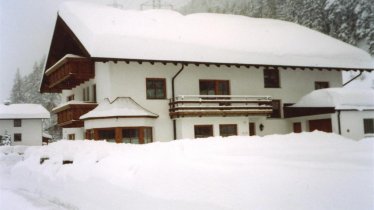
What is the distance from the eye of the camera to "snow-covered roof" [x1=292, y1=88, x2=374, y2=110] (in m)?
25.5

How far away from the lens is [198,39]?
88.1 feet

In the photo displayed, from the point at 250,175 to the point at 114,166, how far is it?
534 centimetres

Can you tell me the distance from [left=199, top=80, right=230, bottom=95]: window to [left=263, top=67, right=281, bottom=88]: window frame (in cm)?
330

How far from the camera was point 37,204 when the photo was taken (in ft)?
39.4

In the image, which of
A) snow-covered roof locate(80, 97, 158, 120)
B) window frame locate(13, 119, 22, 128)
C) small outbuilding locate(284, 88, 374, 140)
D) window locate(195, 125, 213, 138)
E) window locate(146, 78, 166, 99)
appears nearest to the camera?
snow-covered roof locate(80, 97, 158, 120)

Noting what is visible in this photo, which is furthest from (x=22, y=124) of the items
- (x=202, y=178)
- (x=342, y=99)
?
(x=202, y=178)

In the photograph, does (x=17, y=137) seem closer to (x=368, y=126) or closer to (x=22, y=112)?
(x=22, y=112)

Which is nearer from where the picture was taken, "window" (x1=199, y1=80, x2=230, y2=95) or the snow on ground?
the snow on ground

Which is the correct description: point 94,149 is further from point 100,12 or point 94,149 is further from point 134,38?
point 100,12

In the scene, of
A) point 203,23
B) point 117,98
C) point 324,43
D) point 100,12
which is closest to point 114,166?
point 117,98

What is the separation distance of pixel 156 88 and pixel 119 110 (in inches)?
133

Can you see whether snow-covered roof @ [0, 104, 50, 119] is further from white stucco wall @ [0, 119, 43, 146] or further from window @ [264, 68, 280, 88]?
window @ [264, 68, 280, 88]

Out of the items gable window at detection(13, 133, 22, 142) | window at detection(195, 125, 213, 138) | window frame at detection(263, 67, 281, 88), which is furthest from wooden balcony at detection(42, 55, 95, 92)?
gable window at detection(13, 133, 22, 142)

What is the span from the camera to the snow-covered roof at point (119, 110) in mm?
22203
